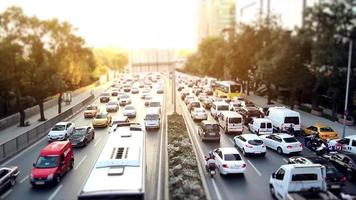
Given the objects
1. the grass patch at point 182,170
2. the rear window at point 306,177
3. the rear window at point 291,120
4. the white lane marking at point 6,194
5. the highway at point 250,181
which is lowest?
the white lane marking at point 6,194

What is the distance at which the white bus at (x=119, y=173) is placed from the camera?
46.3ft

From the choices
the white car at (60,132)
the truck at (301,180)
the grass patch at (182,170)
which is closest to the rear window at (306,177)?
the truck at (301,180)

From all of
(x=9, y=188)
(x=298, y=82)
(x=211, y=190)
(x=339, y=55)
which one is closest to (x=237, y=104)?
(x=298, y=82)

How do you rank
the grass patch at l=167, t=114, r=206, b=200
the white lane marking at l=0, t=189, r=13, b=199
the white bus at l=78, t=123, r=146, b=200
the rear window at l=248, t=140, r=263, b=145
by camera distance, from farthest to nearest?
the rear window at l=248, t=140, r=263, b=145 → the white lane marking at l=0, t=189, r=13, b=199 → the grass patch at l=167, t=114, r=206, b=200 → the white bus at l=78, t=123, r=146, b=200

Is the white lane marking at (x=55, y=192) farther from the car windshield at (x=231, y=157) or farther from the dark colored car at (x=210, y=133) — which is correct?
the dark colored car at (x=210, y=133)

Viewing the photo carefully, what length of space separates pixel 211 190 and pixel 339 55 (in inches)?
1032

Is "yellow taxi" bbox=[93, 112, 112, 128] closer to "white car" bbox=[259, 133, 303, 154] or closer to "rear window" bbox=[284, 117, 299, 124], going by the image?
"rear window" bbox=[284, 117, 299, 124]

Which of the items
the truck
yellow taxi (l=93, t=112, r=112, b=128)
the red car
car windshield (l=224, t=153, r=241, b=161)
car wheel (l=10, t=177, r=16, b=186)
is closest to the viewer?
the truck

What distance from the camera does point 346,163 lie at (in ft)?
71.2

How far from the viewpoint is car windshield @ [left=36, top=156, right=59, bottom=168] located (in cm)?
2120

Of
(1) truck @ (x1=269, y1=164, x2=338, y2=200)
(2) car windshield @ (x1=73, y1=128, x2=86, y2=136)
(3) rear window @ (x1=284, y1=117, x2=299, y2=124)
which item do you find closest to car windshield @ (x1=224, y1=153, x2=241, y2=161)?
A: (1) truck @ (x1=269, y1=164, x2=338, y2=200)

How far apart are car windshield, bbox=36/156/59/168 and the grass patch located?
6.22m

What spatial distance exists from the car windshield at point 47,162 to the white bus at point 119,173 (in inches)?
132

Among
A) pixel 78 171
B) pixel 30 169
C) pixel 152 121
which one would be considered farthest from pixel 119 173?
pixel 152 121
